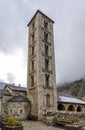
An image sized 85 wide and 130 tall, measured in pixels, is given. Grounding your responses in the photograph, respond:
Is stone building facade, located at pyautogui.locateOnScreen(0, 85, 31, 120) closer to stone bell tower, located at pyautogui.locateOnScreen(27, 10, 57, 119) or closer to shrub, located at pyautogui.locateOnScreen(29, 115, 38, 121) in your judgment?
shrub, located at pyautogui.locateOnScreen(29, 115, 38, 121)

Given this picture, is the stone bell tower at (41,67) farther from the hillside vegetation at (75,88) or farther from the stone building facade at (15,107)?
the hillside vegetation at (75,88)

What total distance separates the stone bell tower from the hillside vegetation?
5002 cm

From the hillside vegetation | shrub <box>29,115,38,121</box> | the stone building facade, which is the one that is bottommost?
shrub <box>29,115,38,121</box>

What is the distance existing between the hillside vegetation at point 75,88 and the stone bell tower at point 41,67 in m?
50.0

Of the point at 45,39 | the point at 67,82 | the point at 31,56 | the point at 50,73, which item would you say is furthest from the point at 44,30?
the point at 67,82

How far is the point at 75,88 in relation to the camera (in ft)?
296

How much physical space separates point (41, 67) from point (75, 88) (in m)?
59.5

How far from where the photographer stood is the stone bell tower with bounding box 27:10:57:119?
107 ft

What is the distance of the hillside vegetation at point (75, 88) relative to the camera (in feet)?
279

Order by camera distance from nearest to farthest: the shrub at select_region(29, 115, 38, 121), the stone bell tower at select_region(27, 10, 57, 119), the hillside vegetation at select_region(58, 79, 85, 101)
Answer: the shrub at select_region(29, 115, 38, 121), the stone bell tower at select_region(27, 10, 57, 119), the hillside vegetation at select_region(58, 79, 85, 101)

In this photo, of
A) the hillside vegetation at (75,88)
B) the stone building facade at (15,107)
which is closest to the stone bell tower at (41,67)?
the stone building facade at (15,107)

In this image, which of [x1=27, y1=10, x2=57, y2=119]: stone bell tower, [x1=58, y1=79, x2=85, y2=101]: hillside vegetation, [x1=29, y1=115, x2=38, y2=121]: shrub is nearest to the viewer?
[x1=29, y1=115, x2=38, y2=121]: shrub

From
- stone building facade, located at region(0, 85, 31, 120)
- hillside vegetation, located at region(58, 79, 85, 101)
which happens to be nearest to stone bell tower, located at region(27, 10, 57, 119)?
stone building facade, located at region(0, 85, 31, 120)

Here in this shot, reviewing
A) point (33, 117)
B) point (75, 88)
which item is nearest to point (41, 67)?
point (33, 117)
